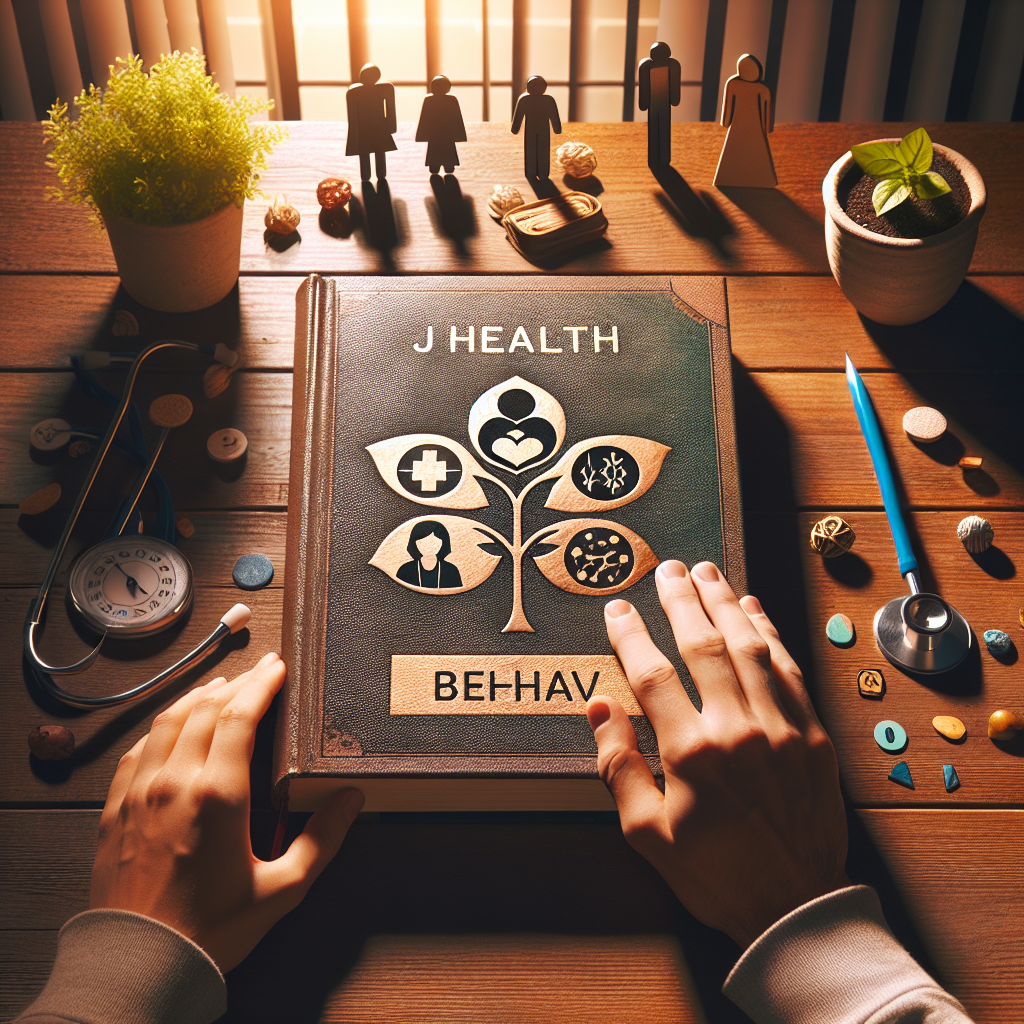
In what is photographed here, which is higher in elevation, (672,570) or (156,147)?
(156,147)

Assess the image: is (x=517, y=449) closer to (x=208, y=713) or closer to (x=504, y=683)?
(x=504, y=683)

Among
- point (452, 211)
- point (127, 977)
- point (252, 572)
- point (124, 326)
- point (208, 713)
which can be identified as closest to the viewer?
point (127, 977)

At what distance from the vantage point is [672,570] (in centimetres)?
71

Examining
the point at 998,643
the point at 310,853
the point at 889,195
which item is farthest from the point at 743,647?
the point at 889,195

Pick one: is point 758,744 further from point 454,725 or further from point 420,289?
point 420,289

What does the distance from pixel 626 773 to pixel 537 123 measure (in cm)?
72

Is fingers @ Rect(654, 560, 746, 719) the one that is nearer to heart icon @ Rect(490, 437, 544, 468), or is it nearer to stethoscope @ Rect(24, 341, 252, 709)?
heart icon @ Rect(490, 437, 544, 468)

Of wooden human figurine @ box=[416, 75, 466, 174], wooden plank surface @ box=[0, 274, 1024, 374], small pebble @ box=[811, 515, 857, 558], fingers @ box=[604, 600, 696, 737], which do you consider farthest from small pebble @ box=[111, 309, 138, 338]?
small pebble @ box=[811, 515, 857, 558]

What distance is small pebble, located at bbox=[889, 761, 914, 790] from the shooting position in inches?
26.8

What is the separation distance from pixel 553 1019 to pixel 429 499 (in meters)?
0.40

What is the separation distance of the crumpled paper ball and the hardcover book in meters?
0.22

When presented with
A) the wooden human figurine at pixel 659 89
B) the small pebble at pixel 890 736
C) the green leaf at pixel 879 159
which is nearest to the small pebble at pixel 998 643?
the small pebble at pixel 890 736

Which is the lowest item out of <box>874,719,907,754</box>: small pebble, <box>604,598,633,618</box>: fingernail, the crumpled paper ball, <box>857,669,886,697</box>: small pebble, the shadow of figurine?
<box>874,719,907,754</box>: small pebble

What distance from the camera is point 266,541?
2.58 feet
